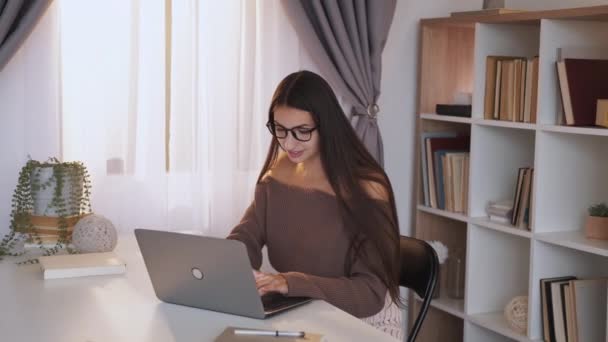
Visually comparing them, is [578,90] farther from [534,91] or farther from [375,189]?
[375,189]

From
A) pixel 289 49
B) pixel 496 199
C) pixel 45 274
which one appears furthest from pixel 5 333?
pixel 496 199

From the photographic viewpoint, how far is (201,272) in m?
1.87

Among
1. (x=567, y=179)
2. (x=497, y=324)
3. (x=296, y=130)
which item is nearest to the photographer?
(x=296, y=130)

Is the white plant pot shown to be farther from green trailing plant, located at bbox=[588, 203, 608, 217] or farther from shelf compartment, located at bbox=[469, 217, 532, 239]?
green trailing plant, located at bbox=[588, 203, 608, 217]

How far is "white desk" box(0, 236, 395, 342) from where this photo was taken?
1.73 meters

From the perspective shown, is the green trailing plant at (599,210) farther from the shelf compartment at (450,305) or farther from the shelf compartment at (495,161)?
the shelf compartment at (450,305)

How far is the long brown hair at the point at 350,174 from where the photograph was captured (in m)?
2.21

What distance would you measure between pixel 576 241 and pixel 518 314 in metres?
0.40

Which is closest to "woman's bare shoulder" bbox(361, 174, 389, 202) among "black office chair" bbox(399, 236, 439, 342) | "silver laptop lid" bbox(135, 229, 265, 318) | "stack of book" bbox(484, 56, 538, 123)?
"black office chair" bbox(399, 236, 439, 342)

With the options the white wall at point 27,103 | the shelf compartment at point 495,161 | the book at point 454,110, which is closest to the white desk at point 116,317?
the white wall at point 27,103

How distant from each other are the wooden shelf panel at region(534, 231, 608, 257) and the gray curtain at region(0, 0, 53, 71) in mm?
1763

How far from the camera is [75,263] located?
7.29 feet

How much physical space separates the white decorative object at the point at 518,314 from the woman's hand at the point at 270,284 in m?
1.36

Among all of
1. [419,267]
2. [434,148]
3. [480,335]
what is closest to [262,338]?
[419,267]
